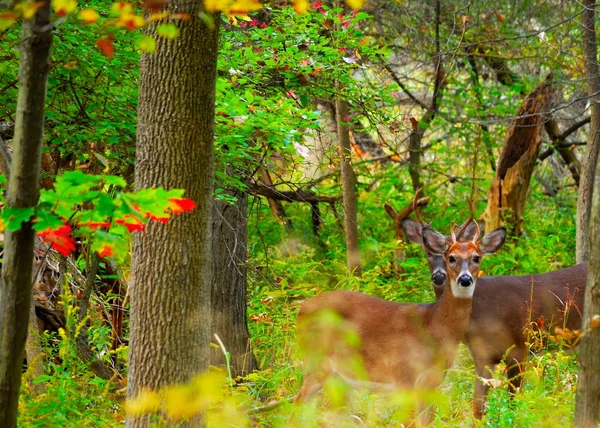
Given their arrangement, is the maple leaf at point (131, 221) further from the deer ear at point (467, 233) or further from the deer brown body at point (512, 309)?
the deer ear at point (467, 233)

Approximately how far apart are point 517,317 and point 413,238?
4.71ft

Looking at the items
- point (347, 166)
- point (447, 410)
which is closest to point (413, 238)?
point (347, 166)

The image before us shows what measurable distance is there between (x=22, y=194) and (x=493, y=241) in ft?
15.0

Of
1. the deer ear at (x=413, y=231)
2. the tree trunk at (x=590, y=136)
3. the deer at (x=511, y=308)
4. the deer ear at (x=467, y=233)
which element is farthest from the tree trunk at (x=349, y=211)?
the tree trunk at (x=590, y=136)

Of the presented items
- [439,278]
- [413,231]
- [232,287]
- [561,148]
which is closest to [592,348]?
[439,278]

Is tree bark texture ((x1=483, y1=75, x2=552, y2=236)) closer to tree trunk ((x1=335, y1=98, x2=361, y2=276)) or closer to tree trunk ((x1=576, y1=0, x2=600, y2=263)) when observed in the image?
tree trunk ((x1=576, y1=0, x2=600, y2=263))

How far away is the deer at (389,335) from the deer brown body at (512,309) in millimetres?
634

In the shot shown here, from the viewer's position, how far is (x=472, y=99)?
43.3ft

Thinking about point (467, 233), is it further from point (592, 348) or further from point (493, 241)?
point (592, 348)

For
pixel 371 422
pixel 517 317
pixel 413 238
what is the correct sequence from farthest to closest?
pixel 413 238
pixel 517 317
pixel 371 422

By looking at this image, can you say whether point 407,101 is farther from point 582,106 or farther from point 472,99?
point 582,106

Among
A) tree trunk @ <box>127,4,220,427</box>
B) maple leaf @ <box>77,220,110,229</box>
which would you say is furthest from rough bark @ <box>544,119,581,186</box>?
maple leaf @ <box>77,220,110,229</box>

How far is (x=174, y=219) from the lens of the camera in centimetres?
458

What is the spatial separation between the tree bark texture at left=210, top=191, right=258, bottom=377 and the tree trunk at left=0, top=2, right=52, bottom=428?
348 centimetres
